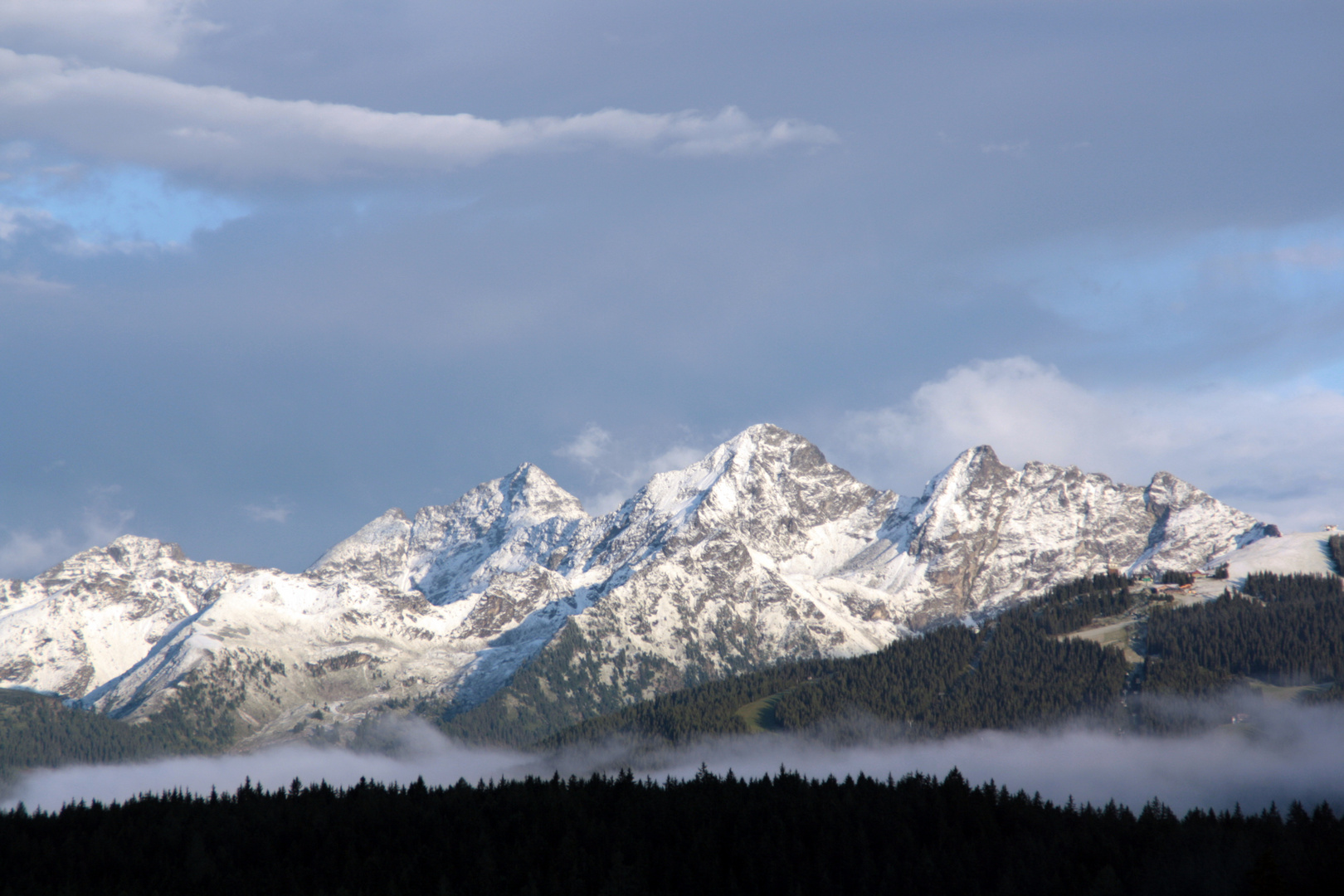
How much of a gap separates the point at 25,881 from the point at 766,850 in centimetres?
11085

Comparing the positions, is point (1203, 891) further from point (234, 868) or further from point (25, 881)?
point (25, 881)

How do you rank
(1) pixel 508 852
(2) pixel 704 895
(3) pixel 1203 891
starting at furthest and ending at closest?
(1) pixel 508 852
(2) pixel 704 895
(3) pixel 1203 891

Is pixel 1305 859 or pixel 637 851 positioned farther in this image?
pixel 637 851

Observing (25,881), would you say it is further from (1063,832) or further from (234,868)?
(1063,832)

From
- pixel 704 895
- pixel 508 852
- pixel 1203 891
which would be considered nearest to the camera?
pixel 1203 891

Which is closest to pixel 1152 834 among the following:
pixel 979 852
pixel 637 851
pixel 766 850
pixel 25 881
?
pixel 979 852

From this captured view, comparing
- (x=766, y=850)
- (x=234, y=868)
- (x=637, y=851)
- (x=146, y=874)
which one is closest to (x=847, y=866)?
(x=766, y=850)

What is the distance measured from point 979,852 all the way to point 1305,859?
148 ft

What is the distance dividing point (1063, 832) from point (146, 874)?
468 feet

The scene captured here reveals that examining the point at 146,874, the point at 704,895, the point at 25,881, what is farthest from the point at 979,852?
the point at 25,881

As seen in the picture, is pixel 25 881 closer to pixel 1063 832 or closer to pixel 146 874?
pixel 146 874

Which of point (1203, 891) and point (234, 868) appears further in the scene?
point (234, 868)

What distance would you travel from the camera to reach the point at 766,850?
193625mm

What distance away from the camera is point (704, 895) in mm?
182250
